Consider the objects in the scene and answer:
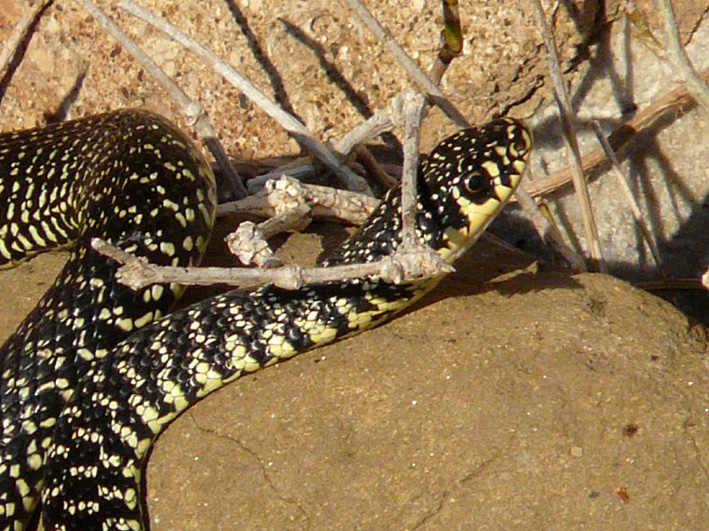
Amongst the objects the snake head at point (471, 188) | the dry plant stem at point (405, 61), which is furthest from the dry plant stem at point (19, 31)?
the snake head at point (471, 188)

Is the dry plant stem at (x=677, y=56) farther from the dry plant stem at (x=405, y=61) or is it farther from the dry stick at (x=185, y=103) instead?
the dry stick at (x=185, y=103)

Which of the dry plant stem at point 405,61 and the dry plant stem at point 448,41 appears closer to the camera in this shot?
the dry plant stem at point 405,61

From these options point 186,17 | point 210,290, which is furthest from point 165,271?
point 186,17

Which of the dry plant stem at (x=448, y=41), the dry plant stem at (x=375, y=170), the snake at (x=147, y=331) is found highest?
the dry plant stem at (x=448, y=41)

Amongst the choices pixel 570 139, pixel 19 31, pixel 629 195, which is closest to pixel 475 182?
pixel 570 139

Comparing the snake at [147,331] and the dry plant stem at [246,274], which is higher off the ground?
the dry plant stem at [246,274]

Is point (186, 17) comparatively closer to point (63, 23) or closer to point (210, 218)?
A: point (63, 23)

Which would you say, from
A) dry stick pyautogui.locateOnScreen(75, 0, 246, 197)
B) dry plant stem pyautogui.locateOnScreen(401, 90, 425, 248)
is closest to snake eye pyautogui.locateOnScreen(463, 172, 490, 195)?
dry plant stem pyautogui.locateOnScreen(401, 90, 425, 248)
